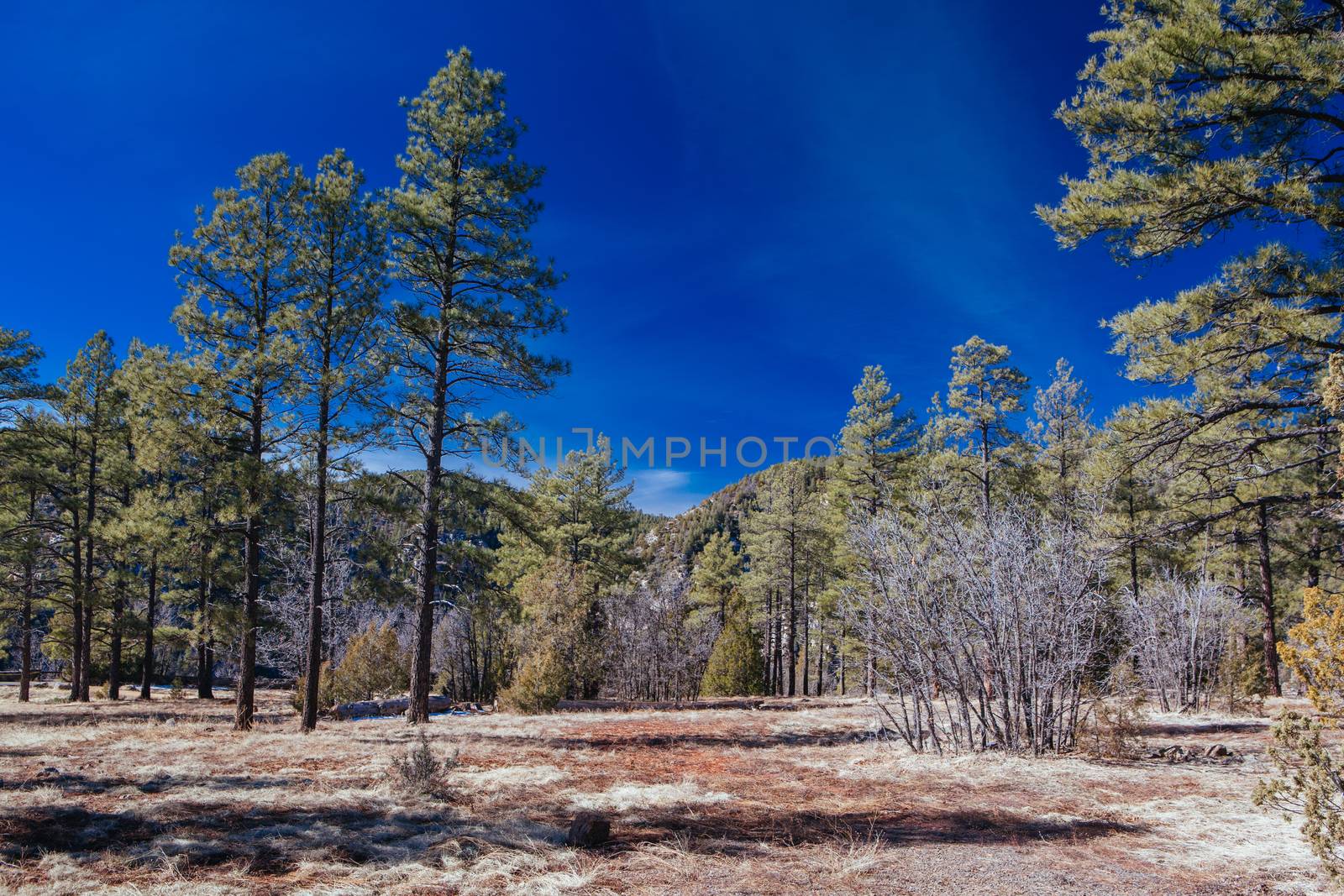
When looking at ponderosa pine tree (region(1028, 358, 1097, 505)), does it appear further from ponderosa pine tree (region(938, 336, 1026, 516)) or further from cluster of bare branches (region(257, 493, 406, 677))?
cluster of bare branches (region(257, 493, 406, 677))

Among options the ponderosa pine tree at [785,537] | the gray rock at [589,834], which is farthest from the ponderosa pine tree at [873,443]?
the gray rock at [589,834]

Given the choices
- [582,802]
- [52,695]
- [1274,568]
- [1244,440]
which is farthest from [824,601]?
[52,695]

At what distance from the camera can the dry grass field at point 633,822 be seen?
3.84 meters

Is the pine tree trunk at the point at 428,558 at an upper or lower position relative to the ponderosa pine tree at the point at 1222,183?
lower

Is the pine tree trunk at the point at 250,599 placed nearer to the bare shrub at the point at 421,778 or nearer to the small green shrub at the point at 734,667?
the bare shrub at the point at 421,778

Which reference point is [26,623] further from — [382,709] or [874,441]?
[874,441]

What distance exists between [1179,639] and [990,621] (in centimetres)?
968

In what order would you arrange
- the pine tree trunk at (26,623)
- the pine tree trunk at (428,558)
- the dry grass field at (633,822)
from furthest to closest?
the pine tree trunk at (26,623) → the pine tree trunk at (428,558) → the dry grass field at (633,822)

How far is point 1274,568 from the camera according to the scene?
2223 centimetres

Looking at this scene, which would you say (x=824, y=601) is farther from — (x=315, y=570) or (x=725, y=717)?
(x=315, y=570)

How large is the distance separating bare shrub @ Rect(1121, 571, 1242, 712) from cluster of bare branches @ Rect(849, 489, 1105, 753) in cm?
759

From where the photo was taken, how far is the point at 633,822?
17.1 feet

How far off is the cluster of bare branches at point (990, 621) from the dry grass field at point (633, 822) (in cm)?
64

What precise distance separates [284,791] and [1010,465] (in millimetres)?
20829
